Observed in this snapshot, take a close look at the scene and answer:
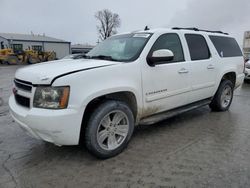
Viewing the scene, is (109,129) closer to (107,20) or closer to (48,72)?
(48,72)

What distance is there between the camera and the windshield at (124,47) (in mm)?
3372

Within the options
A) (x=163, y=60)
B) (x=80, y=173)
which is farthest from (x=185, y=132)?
(x=80, y=173)

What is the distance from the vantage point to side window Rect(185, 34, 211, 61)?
4.17 metres

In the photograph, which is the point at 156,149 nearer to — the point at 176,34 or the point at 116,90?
the point at 116,90

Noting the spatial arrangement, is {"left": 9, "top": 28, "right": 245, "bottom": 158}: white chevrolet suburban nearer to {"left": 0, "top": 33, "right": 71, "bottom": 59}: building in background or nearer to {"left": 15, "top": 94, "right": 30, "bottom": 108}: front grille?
{"left": 15, "top": 94, "right": 30, "bottom": 108}: front grille

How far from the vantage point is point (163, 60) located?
337cm

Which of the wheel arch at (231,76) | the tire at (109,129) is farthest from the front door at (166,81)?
the wheel arch at (231,76)

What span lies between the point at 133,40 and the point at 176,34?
2.86 feet

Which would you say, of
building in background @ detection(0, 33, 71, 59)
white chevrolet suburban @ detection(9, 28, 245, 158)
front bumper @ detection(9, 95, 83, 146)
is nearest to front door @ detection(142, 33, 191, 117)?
white chevrolet suburban @ detection(9, 28, 245, 158)

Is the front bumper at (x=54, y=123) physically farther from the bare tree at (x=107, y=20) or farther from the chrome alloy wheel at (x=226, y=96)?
the bare tree at (x=107, y=20)

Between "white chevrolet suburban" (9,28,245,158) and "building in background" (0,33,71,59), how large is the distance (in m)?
39.7

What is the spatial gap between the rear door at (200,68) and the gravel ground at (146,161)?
75 cm

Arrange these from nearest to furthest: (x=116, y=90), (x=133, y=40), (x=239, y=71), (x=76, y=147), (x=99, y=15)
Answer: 1. (x=116, y=90)
2. (x=76, y=147)
3. (x=133, y=40)
4. (x=239, y=71)
5. (x=99, y=15)

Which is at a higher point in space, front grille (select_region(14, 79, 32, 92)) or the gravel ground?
front grille (select_region(14, 79, 32, 92))
